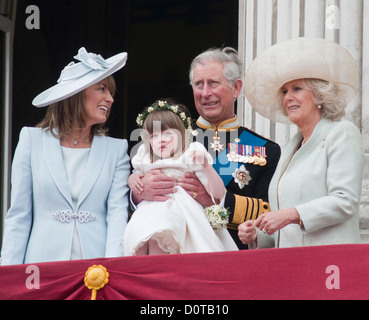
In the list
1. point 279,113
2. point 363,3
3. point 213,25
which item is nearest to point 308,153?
point 279,113

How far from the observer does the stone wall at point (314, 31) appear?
196 inches

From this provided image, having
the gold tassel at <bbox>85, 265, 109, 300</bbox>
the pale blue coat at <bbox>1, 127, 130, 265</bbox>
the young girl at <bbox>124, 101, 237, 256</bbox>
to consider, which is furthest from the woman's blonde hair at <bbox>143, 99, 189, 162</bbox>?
the gold tassel at <bbox>85, 265, 109, 300</bbox>

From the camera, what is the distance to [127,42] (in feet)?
25.1

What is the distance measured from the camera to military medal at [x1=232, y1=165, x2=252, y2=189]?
418 centimetres

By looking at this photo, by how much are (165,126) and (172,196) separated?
34 centimetres

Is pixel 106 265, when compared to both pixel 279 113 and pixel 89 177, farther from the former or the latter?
pixel 279 113

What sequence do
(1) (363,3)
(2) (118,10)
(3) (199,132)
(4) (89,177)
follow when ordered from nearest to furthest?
1. (4) (89,177)
2. (3) (199,132)
3. (1) (363,3)
4. (2) (118,10)

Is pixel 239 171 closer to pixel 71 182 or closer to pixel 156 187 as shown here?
pixel 156 187

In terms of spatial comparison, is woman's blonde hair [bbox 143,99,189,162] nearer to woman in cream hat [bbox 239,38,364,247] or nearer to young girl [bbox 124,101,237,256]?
young girl [bbox 124,101,237,256]

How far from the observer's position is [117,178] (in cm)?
395

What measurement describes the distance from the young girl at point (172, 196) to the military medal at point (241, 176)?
10.6 inches

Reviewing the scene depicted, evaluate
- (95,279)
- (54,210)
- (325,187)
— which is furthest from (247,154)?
(95,279)
